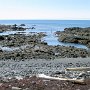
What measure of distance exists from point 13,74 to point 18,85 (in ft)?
15.8

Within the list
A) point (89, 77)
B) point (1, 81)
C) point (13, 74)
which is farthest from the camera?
point (13, 74)

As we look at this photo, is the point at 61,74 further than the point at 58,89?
Yes

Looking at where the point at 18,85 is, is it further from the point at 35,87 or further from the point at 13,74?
the point at 13,74

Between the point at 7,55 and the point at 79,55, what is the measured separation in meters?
9.23

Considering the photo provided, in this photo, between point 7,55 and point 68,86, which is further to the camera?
point 7,55

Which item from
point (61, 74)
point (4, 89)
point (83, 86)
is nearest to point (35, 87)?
point (4, 89)

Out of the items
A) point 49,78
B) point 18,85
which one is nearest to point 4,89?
point 18,85

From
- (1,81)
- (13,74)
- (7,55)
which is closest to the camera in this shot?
(1,81)

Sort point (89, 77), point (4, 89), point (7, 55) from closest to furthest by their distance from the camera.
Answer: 1. point (4, 89)
2. point (89, 77)
3. point (7, 55)

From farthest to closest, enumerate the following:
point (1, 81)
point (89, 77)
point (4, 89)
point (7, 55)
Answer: point (7, 55) < point (89, 77) < point (1, 81) < point (4, 89)

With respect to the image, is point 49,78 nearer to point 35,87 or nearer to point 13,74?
point 35,87

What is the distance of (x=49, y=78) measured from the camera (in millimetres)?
17953

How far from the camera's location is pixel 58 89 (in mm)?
15656

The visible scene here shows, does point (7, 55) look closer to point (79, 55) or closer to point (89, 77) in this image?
point (79, 55)
